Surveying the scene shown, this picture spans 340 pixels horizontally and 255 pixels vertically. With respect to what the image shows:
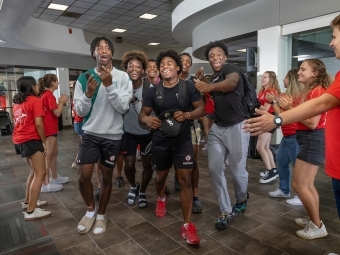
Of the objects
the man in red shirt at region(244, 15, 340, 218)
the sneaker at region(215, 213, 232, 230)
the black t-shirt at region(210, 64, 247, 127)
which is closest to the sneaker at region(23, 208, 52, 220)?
the sneaker at region(215, 213, 232, 230)

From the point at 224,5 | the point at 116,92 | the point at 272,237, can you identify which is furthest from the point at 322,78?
the point at 224,5

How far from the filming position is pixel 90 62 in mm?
13086

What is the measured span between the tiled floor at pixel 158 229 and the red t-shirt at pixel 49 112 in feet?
2.72

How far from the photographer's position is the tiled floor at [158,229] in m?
2.21

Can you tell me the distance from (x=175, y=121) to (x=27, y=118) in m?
1.47

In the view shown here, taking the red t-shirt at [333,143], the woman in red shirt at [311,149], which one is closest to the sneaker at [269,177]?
the woman in red shirt at [311,149]

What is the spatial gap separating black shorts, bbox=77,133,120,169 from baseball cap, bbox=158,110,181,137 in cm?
51

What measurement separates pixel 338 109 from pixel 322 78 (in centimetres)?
97

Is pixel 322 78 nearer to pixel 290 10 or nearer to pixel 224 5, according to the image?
pixel 290 10

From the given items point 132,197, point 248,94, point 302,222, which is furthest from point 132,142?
point 302,222

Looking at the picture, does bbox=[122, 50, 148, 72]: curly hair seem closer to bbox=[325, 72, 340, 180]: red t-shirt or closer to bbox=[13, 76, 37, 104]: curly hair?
Result: bbox=[13, 76, 37, 104]: curly hair

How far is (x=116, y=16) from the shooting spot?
29.7 feet

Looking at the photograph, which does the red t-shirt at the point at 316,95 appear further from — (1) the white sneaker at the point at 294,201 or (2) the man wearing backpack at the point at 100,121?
(2) the man wearing backpack at the point at 100,121

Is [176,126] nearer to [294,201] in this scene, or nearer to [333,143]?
[333,143]
